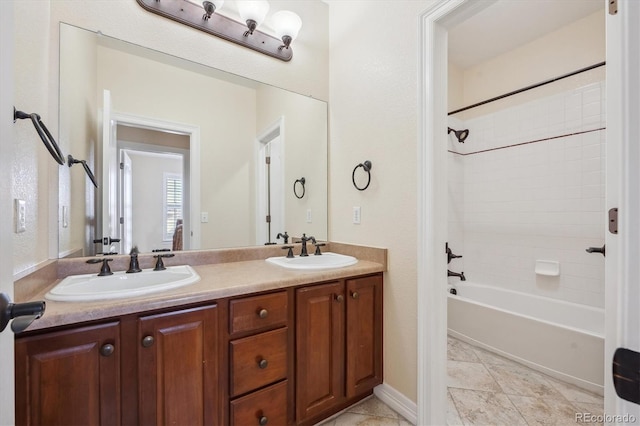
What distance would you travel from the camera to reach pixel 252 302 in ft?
3.93

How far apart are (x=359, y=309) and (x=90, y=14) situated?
2.11 metres

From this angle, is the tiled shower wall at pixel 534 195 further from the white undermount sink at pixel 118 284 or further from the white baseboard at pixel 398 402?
the white undermount sink at pixel 118 284

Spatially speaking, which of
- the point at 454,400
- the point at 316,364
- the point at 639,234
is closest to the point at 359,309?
the point at 316,364

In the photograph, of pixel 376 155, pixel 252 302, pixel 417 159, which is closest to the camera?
pixel 252 302

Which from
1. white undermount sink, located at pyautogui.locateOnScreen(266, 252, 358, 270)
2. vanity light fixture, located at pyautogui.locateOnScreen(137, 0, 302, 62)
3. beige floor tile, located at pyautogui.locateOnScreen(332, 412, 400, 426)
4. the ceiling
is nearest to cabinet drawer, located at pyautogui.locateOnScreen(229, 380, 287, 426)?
beige floor tile, located at pyautogui.locateOnScreen(332, 412, 400, 426)

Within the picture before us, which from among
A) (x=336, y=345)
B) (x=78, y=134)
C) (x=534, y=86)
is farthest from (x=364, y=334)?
(x=534, y=86)

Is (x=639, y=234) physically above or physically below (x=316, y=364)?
above

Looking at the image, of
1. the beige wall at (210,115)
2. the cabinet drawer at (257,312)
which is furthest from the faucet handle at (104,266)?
the cabinet drawer at (257,312)

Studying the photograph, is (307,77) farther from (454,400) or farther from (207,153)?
(454,400)

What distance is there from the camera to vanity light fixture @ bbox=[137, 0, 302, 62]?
61.0 inches

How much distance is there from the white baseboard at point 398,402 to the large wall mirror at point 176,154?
1093mm

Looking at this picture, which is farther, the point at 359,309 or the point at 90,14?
the point at 359,309

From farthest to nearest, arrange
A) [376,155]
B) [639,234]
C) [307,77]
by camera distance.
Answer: [307,77] → [376,155] → [639,234]

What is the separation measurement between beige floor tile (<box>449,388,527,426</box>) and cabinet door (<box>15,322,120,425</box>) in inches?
69.3
